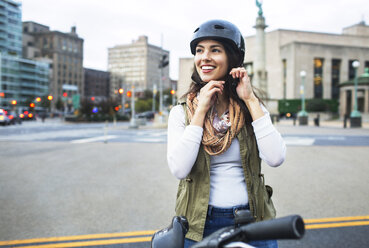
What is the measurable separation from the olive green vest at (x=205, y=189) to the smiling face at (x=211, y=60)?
374mm

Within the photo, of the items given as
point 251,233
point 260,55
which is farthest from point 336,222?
point 260,55

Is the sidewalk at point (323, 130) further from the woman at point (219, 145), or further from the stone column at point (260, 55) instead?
the woman at point (219, 145)

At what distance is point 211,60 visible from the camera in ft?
6.37

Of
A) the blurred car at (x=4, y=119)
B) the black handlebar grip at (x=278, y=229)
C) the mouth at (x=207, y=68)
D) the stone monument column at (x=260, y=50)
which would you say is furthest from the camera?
the stone monument column at (x=260, y=50)

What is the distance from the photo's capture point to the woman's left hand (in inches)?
72.9

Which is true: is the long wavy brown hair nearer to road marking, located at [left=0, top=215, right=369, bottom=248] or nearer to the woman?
the woman

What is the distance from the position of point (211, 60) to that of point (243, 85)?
0.25m

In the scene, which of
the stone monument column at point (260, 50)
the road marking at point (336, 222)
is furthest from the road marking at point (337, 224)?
the stone monument column at point (260, 50)

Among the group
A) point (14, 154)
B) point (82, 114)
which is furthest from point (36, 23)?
point (14, 154)

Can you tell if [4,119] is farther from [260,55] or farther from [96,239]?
[260,55]

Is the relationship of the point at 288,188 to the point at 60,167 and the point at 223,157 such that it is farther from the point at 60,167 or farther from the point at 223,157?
the point at 60,167

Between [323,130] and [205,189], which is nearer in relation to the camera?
[205,189]

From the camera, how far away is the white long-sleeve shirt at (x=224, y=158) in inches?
68.5

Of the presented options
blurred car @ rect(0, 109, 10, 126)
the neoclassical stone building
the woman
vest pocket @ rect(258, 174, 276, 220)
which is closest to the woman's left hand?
the woman
